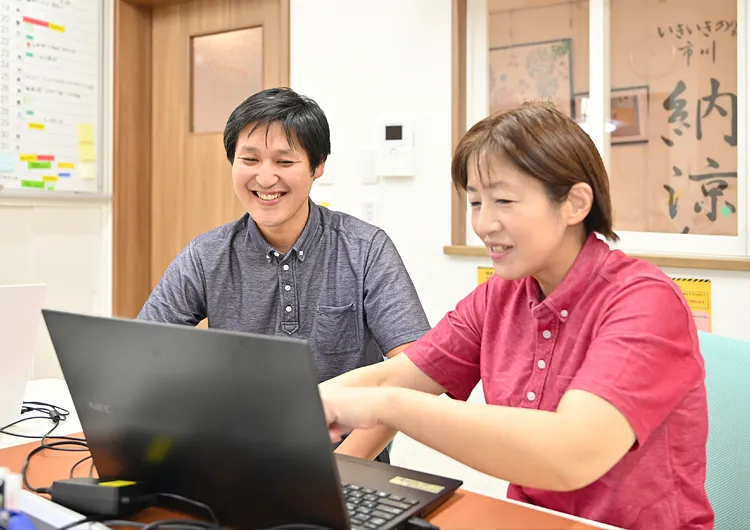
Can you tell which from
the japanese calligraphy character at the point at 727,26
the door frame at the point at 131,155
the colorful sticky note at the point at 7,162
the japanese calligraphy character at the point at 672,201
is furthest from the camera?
the door frame at the point at 131,155

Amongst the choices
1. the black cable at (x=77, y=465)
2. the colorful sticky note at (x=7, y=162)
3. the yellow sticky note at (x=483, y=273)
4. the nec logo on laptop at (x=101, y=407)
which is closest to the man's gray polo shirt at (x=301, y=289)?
the black cable at (x=77, y=465)

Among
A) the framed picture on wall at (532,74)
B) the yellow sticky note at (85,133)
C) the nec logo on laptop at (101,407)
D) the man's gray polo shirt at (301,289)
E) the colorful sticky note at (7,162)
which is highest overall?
the framed picture on wall at (532,74)

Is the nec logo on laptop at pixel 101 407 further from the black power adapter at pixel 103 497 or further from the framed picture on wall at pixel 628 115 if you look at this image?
the framed picture on wall at pixel 628 115

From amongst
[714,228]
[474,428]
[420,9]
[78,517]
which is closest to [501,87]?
[420,9]

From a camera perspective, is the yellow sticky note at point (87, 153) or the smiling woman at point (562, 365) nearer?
the smiling woman at point (562, 365)

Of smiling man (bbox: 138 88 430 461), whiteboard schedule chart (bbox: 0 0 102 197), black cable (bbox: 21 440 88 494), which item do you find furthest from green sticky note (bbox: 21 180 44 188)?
black cable (bbox: 21 440 88 494)

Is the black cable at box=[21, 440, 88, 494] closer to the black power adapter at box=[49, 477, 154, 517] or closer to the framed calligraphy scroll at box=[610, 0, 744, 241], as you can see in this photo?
the black power adapter at box=[49, 477, 154, 517]

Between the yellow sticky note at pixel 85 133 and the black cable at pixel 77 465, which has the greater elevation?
the yellow sticky note at pixel 85 133

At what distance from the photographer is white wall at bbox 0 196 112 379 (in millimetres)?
3219

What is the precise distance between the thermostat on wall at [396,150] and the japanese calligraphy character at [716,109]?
1021mm

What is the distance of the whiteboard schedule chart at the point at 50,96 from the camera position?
314 centimetres

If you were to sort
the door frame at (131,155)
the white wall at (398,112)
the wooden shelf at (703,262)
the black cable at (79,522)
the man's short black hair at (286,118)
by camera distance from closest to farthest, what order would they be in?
1. the black cable at (79,522)
2. the man's short black hair at (286,118)
3. the wooden shelf at (703,262)
4. the white wall at (398,112)
5. the door frame at (131,155)

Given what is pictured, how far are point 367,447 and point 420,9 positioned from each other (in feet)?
6.79

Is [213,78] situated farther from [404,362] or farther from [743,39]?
[404,362]
